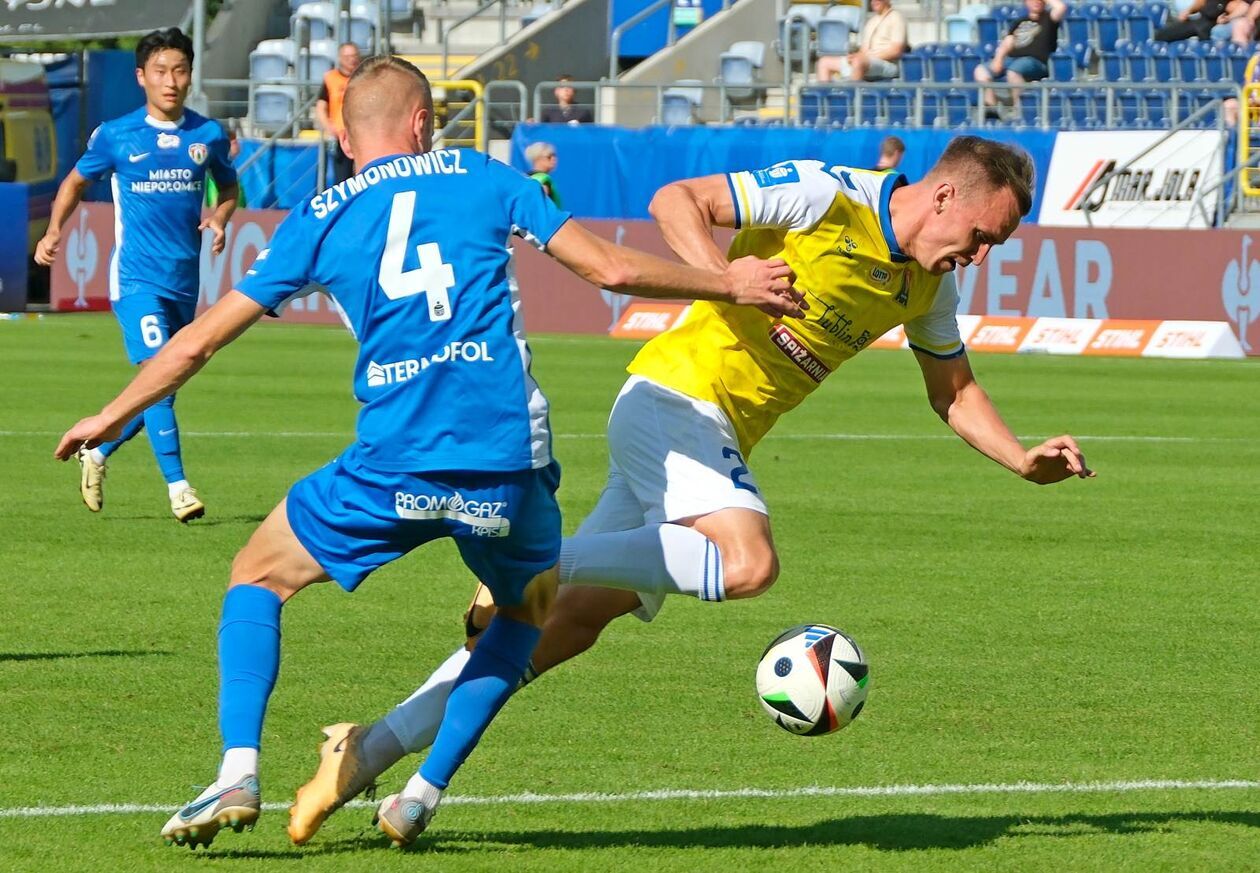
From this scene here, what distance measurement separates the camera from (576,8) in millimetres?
35875

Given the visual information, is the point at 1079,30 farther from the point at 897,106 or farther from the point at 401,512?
the point at 401,512

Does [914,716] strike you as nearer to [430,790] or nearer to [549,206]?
[430,790]

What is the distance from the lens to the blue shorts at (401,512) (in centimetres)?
482

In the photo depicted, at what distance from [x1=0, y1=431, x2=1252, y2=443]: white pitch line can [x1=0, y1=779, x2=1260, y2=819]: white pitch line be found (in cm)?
894

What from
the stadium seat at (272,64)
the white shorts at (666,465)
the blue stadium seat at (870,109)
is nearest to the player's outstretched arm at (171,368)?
the white shorts at (666,465)

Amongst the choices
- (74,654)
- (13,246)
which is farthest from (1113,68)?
(74,654)

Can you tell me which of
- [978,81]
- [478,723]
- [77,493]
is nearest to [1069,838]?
[478,723]

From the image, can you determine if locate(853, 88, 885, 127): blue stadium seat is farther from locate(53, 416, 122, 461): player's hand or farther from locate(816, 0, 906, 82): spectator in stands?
locate(53, 416, 122, 461): player's hand

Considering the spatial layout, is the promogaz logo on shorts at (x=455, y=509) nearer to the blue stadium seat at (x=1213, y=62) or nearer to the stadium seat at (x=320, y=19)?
the blue stadium seat at (x=1213, y=62)

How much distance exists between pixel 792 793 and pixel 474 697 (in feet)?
3.53

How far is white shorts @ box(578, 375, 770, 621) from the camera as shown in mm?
5871

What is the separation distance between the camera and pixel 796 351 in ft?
20.0

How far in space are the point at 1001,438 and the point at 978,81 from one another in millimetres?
22253

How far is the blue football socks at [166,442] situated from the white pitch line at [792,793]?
557cm
